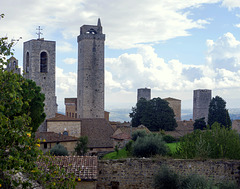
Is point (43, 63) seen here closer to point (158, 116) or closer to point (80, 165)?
point (158, 116)

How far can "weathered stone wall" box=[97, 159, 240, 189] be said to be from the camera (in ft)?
47.0

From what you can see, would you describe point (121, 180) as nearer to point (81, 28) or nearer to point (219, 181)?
point (219, 181)

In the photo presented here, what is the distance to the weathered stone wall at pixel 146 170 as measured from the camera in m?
14.3

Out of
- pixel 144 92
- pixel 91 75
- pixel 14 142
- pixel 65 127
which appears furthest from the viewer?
pixel 144 92

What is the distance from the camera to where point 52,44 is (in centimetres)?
4694

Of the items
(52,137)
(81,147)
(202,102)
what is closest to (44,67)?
(52,137)

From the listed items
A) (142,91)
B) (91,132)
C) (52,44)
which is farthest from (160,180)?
(142,91)

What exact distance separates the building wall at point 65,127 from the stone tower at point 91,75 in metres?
16.9

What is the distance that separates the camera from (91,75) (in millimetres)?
58781

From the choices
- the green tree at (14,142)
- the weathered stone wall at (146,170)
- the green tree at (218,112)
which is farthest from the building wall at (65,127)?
the green tree at (14,142)

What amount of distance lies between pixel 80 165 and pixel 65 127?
27.3 metres

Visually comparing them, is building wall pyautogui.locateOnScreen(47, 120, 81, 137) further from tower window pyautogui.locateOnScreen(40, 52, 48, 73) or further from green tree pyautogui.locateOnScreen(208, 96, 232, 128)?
green tree pyautogui.locateOnScreen(208, 96, 232, 128)

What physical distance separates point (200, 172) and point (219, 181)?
0.96m

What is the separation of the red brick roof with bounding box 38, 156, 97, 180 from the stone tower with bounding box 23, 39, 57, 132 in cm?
3196
